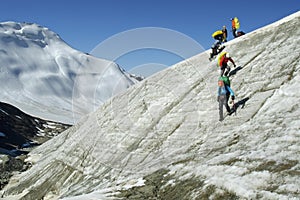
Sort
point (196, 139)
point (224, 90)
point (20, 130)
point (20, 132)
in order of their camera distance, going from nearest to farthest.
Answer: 1. point (224, 90)
2. point (196, 139)
3. point (20, 132)
4. point (20, 130)

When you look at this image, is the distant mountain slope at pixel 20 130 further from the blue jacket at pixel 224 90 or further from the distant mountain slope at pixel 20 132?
the blue jacket at pixel 224 90

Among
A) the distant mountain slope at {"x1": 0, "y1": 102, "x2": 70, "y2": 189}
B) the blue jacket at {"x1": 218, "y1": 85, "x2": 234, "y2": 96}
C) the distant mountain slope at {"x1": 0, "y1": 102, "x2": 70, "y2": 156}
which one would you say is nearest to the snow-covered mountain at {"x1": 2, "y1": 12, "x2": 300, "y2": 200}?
the blue jacket at {"x1": 218, "y1": 85, "x2": 234, "y2": 96}

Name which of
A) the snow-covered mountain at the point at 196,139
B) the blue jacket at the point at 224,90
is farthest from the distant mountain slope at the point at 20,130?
the blue jacket at the point at 224,90

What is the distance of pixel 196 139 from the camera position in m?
20.4

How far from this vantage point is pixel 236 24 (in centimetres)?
3259

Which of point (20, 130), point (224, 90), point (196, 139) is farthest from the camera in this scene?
point (20, 130)

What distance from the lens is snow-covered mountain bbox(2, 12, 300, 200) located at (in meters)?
12.5

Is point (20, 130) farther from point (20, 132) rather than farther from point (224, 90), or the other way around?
point (224, 90)

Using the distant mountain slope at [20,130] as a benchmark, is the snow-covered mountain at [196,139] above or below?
below

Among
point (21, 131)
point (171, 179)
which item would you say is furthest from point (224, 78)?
point (21, 131)

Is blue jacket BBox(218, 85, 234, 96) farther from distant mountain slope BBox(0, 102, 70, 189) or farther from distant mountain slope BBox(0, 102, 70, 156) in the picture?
distant mountain slope BBox(0, 102, 70, 156)

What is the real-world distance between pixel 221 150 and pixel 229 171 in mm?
3463

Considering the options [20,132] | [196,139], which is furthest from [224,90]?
[20,132]

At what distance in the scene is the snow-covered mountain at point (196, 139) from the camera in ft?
41.0
